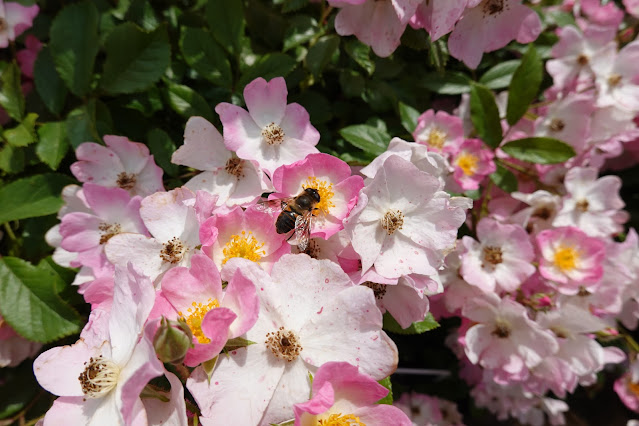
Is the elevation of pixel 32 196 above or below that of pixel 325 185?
below

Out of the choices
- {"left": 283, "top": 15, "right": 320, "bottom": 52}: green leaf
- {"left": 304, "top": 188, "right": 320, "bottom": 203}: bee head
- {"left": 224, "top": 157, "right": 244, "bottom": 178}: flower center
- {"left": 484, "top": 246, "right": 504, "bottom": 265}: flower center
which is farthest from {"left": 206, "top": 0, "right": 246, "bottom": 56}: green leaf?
{"left": 484, "top": 246, "right": 504, "bottom": 265}: flower center

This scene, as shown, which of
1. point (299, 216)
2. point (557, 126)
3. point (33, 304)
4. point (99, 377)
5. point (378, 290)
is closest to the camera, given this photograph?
point (99, 377)

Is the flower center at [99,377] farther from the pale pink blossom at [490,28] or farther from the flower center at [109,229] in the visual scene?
the pale pink blossom at [490,28]

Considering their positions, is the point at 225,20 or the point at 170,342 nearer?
the point at 170,342

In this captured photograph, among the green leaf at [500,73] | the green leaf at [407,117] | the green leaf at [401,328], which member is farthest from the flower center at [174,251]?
the green leaf at [500,73]

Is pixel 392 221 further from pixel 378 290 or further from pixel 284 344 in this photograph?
pixel 284 344

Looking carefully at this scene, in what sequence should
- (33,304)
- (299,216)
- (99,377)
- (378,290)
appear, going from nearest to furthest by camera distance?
(99,377) → (299,216) → (378,290) → (33,304)

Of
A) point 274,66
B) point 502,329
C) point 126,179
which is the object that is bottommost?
point 502,329

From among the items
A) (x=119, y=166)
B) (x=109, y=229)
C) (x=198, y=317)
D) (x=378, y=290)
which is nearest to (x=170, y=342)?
(x=198, y=317)
